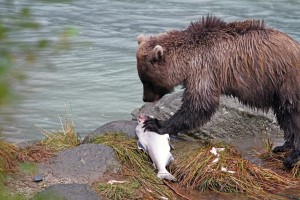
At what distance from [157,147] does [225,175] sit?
0.66m

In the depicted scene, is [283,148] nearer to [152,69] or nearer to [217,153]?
[217,153]

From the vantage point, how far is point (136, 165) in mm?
5852

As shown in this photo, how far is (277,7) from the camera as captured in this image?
56.0ft

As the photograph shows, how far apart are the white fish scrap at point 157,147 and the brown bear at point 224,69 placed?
0.08 metres

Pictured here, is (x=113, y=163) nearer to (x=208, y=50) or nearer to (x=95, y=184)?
(x=95, y=184)

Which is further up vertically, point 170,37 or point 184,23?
point 170,37

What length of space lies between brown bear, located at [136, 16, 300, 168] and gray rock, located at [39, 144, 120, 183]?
528 mm

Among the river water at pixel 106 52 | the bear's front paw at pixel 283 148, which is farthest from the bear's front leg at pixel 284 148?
the river water at pixel 106 52

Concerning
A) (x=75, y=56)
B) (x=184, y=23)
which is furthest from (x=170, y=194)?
(x=184, y=23)

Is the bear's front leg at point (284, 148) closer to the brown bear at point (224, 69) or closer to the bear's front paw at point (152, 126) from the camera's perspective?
the brown bear at point (224, 69)

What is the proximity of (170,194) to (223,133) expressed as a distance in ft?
7.05

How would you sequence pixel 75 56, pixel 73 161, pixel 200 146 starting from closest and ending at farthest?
pixel 73 161, pixel 200 146, pixel 75 56

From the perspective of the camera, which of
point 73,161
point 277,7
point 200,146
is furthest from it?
point 277,7

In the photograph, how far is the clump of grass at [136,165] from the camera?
542 centimetres
